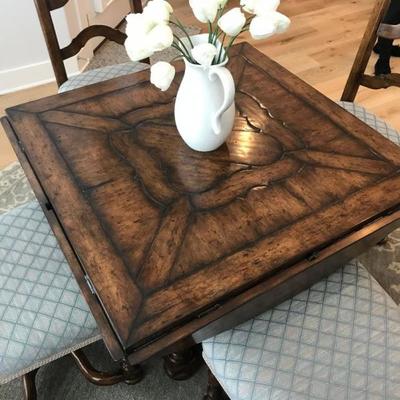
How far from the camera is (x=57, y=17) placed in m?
2.27

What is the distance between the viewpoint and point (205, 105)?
0.93 meters

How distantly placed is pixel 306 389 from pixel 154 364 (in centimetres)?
61

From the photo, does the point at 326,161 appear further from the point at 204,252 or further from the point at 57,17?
the point at 57,17

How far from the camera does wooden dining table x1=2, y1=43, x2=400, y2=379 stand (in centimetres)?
78

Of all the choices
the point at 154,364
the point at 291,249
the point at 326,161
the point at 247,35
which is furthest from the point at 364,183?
the point at 247,35

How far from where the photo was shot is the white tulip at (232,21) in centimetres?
81

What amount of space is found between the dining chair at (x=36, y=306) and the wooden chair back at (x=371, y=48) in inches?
45.1

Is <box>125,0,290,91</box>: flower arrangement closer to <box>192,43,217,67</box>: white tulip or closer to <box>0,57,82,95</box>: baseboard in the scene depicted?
<box>192,43,217,67</box>: white tulip

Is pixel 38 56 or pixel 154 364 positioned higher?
pixel 38 56

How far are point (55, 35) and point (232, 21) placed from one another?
0.87 metres

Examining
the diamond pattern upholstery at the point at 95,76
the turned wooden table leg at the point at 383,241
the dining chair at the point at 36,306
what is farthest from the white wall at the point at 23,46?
the turned wooden table leg at the point at 383,241

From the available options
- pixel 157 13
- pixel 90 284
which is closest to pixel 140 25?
pixel 157 13

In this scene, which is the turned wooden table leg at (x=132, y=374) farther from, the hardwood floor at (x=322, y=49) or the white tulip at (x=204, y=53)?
the hardwood floor at (x=322, y=49)

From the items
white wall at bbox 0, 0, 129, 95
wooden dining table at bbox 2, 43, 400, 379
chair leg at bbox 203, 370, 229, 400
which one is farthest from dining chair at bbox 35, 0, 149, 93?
chair leg at bbox 203, 370, 229, 400
